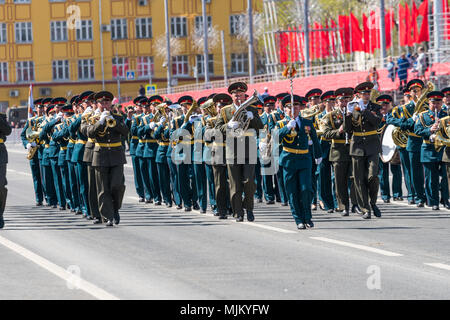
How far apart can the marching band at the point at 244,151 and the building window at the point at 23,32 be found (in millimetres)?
71606

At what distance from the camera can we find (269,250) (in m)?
12.7

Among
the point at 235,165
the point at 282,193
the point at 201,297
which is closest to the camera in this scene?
the point at 201,297

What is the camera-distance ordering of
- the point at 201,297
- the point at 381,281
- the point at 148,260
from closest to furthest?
the point at 201,297 → the point at 381,281 → the point at 148,260

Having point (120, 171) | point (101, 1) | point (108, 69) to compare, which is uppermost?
point (101, 1)

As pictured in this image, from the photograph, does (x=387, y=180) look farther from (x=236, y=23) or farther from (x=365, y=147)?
(x=236, y=23)

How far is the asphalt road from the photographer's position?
9.85 metres

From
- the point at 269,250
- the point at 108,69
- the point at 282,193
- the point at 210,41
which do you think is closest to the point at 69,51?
the point at 108,69

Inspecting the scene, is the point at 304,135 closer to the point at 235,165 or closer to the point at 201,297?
the point at 235,165

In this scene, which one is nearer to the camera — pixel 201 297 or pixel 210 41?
pixel 201 297

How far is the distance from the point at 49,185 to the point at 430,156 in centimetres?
721

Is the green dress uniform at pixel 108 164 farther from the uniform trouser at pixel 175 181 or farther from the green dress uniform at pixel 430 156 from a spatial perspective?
the green dress uniform at pixel 430 156

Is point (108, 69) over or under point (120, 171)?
over

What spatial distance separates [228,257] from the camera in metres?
12.2

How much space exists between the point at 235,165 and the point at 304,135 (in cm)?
149
